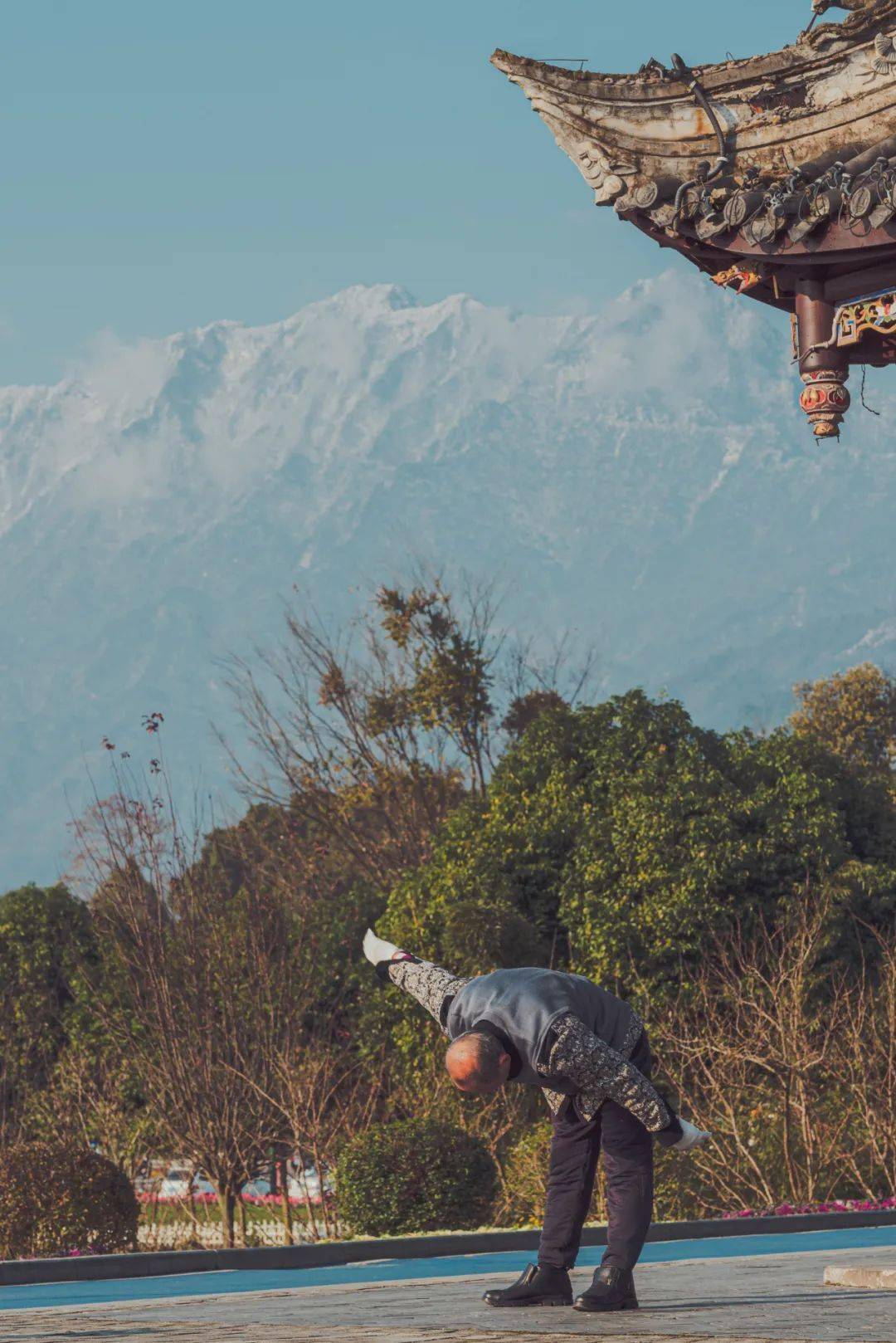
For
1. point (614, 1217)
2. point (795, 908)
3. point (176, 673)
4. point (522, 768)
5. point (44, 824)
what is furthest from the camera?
point (176, 673)

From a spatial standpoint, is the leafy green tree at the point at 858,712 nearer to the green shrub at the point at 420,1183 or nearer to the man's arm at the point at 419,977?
the green shrub at the point at 420,1183

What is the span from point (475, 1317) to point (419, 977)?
3.98ft

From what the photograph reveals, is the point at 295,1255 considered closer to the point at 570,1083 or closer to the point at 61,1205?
the point at 61,1205

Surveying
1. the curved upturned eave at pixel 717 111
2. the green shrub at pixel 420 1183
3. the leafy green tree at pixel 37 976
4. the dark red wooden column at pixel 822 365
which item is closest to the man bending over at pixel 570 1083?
the dark red wooden column at pixel 822 365

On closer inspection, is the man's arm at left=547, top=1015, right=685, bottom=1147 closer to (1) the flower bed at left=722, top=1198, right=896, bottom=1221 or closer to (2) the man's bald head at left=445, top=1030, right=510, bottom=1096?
(2) the man's bald head at left=445, top=1030, right=510, bottom=1096

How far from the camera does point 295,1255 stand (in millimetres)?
11742

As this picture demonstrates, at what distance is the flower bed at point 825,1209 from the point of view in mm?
14711

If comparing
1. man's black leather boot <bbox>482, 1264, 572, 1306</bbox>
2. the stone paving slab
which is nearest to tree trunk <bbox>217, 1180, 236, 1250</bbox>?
the stone paving slab

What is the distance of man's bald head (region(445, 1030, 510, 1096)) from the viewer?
607 centimetres

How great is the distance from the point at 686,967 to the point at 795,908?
1.35m

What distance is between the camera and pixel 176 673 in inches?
7712

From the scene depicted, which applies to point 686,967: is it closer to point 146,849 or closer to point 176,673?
point 146,849

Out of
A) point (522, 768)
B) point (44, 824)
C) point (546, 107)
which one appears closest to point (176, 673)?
point (44, 824)

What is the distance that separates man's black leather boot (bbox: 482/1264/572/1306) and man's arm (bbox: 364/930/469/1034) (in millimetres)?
992
